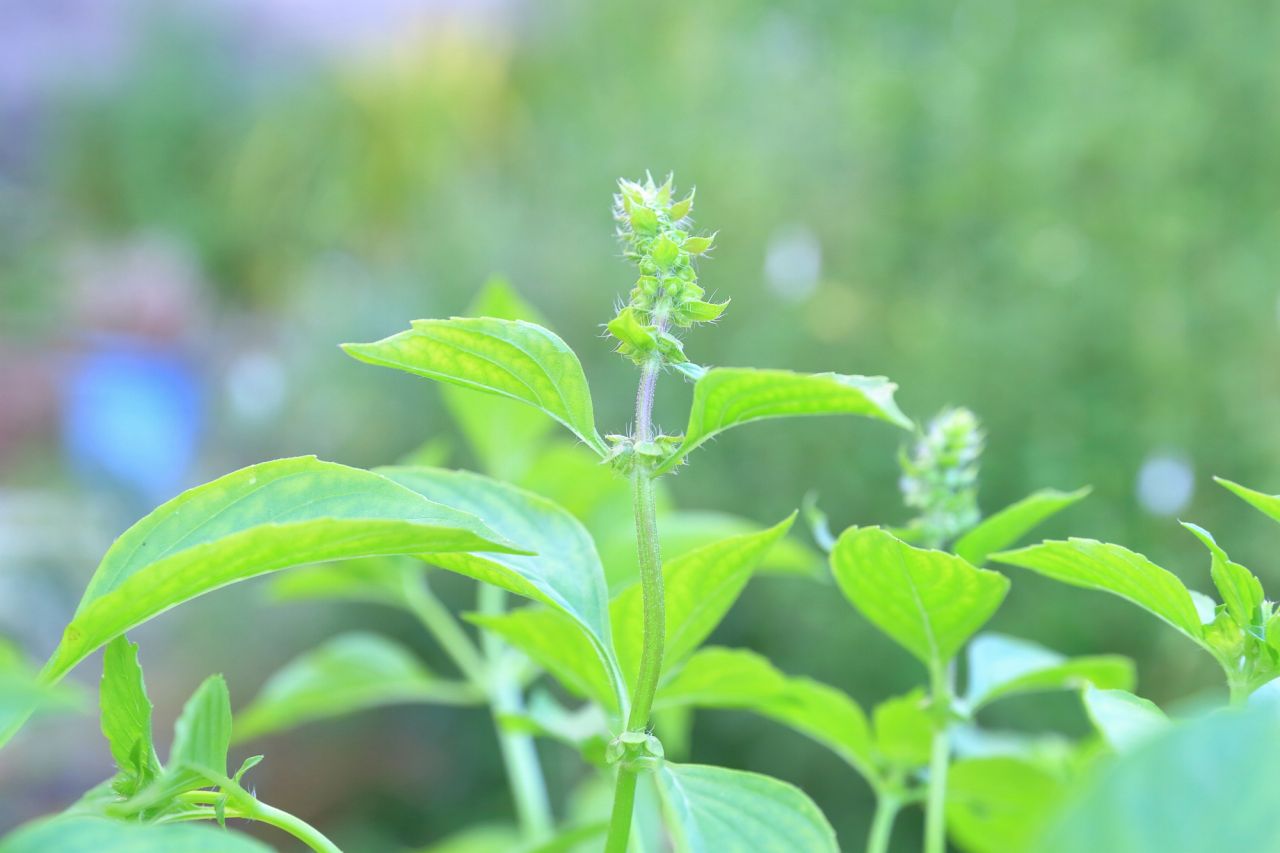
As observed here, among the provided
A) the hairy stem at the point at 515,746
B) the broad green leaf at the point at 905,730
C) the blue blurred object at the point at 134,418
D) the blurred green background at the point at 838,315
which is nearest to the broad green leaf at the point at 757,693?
the broad green leaf at the point at 905,730

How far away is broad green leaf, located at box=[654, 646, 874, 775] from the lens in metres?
0.26

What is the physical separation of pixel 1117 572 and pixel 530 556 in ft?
0.33

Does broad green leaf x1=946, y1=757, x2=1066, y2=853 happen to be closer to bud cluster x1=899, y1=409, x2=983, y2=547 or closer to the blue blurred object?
bud cluster x1=899, y1=409, x2=983, y2=547

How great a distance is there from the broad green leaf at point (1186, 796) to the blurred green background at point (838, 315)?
1.32m

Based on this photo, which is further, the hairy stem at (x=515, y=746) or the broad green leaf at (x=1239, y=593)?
the hairy stem at (x=515, y=746)

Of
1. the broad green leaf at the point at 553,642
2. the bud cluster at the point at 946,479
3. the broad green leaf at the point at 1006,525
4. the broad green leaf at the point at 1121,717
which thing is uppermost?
the bud cluster at the point at 946,479

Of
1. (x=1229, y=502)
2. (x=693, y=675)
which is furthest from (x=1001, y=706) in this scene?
(x=693, y=675)

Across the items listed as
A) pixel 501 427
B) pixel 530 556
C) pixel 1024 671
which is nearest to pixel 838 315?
pixel 501 427

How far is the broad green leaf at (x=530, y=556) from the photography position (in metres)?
0.20

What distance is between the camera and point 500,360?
0.64 ft

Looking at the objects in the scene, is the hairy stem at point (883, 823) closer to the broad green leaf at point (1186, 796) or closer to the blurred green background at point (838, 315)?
the broad green leaf at point (1186, 796)

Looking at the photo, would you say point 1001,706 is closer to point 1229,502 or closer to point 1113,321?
point 1229,502

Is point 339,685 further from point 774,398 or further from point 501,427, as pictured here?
point 774,398

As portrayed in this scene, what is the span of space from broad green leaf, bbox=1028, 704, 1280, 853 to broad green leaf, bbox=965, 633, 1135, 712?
0.53 ft
